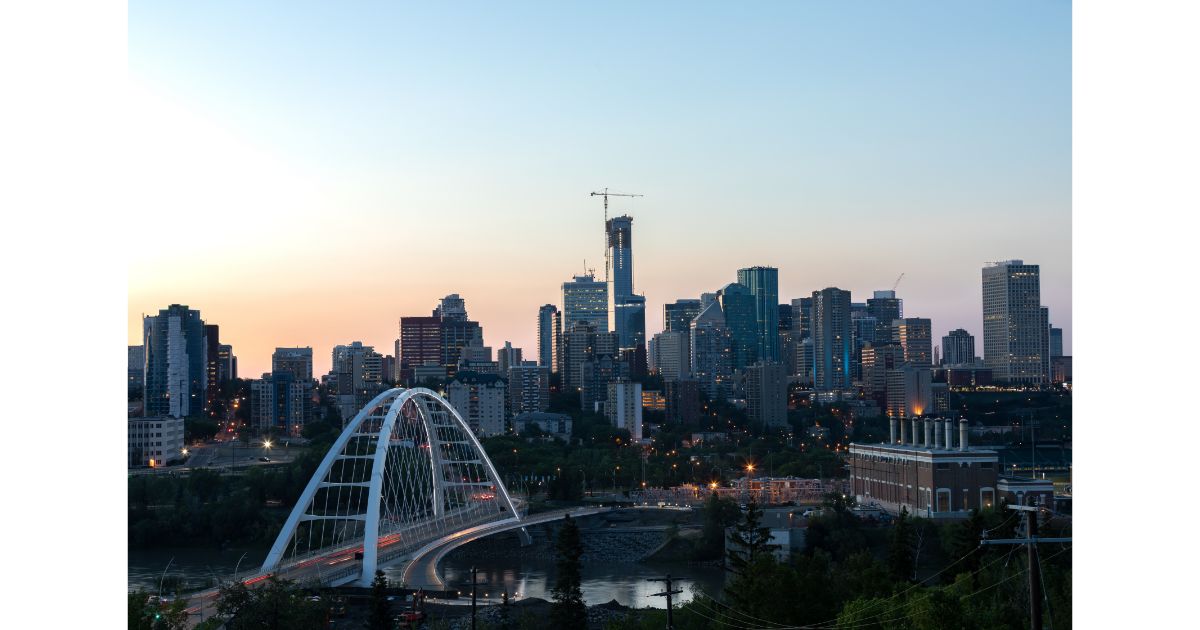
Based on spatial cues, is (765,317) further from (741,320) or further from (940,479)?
(940,479)

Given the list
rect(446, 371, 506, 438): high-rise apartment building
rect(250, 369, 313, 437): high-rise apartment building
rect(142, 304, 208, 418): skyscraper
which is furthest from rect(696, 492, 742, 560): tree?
rect(250, 369, 313, 437): high-rise apartment building

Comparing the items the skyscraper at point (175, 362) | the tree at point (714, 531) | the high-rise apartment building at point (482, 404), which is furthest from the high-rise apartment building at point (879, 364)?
the tree at point (714, 531)

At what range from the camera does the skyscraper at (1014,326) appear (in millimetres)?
45031

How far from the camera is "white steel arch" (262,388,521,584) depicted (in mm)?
14570

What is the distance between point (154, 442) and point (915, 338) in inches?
1350

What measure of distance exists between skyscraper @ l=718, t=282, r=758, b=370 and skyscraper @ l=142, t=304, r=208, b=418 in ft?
89.8

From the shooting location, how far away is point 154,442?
30344mm

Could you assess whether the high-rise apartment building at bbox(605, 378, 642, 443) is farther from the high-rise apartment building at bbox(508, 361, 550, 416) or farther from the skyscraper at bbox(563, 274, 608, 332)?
the skyscraper at bbox(563, 274, 608, 332)
